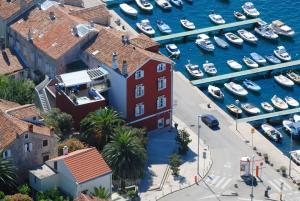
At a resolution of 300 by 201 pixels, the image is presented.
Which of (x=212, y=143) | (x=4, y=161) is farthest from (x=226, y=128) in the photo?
(x=4, y=161)

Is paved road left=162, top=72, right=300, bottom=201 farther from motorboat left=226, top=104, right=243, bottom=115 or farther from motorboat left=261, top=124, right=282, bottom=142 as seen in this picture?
motorboat left=261, top=124, right=282, bottom=142

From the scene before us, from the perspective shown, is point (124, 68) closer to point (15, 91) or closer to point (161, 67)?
point (161, 67)

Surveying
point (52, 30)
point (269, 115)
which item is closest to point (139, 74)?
point (52, 30)

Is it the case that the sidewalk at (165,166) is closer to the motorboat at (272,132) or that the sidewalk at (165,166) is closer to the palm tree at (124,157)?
the palm tree at (124,157)

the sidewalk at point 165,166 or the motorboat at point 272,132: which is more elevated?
the sidewalk at point 165,166

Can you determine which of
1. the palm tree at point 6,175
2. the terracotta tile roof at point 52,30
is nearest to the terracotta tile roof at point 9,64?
the terracotta tile roof at point 52,30

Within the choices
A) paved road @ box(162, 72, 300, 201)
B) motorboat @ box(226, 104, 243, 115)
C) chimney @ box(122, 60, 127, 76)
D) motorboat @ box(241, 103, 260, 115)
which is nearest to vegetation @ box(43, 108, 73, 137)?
chimney @ box(122, 60, 127, 76)
